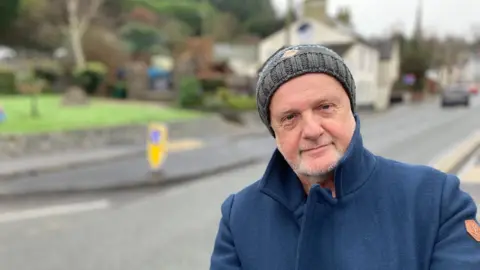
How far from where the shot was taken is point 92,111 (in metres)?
20.8

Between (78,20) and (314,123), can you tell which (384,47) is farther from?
(314,123)

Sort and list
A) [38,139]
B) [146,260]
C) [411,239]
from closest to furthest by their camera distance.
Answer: [411,239] → [146,260] → [38,139]

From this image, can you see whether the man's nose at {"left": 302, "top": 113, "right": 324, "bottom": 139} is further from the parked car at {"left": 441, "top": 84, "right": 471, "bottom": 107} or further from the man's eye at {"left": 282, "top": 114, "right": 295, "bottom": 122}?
the parked car at {"left": 441, "top": 84, "right": 471, "bottom": 107}

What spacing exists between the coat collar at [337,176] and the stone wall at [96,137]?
1460 cm

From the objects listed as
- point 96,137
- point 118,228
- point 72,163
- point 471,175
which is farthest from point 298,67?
point 96,137

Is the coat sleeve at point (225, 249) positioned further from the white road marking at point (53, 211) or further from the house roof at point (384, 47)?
the house roof at point (384, 47)

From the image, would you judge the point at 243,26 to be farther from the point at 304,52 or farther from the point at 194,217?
the point at 304,52

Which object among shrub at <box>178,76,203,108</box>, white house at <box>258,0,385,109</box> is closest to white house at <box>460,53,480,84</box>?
white house at <box>258,0,385,109</box>

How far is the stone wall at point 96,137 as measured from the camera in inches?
615

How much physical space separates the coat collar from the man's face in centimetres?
4

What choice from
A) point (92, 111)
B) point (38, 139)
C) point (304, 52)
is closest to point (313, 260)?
point (304, 52)

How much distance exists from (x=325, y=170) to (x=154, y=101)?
2834 centimetres

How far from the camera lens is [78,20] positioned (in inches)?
1540

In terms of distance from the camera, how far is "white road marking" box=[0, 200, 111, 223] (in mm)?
9547
